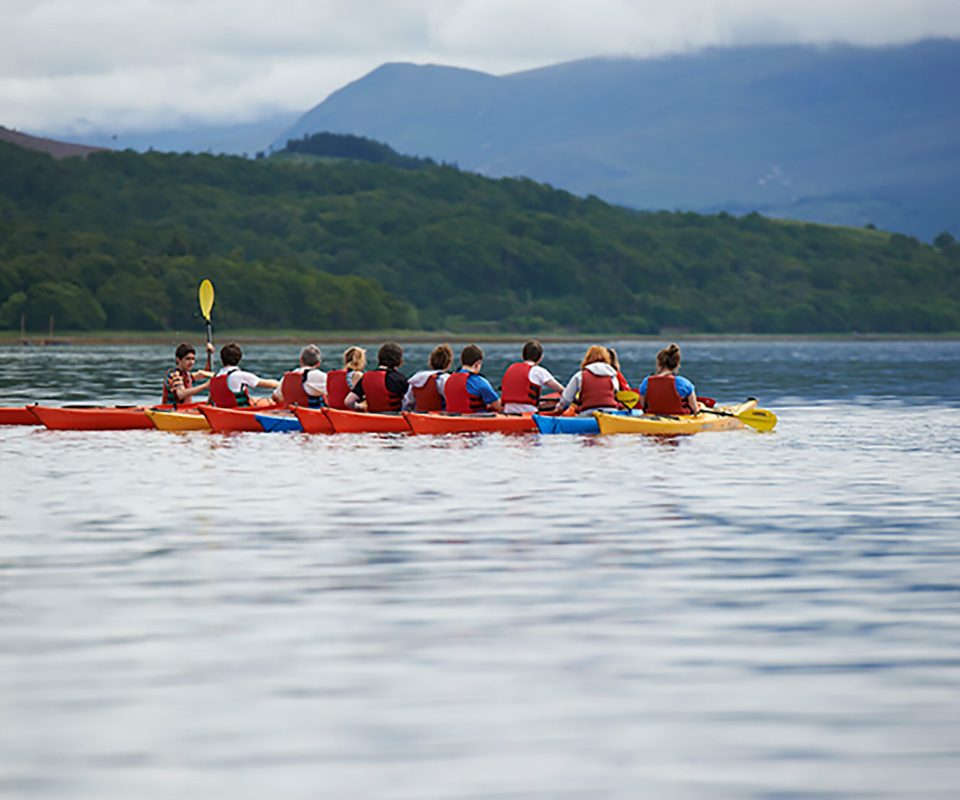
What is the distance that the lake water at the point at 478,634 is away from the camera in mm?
8445

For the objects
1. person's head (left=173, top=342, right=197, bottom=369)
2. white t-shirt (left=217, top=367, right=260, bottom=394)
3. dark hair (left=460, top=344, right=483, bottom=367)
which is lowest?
white t-shirt (left=217, top=367, right=260, bottom=394)

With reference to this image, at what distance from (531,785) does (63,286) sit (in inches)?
6594

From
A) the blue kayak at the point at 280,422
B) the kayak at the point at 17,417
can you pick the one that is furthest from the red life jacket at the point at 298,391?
the kayak at the point at 17,417

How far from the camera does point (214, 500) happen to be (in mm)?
20188

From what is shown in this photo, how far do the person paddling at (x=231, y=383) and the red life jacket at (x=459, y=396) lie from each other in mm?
2932

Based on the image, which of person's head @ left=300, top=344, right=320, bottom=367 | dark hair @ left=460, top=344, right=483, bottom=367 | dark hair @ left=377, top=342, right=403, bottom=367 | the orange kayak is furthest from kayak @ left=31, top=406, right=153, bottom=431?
dark hair @ left=460, top=344, right=483, bottom=367

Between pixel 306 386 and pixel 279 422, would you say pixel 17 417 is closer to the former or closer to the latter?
pixel 279 422

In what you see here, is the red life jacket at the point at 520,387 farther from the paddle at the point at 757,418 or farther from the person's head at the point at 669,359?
the paddle at the point at 757,418

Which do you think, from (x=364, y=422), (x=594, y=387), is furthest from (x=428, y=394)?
(x=594, y=387)

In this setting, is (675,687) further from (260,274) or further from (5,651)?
(260,274)

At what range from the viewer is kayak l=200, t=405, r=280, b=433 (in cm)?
2994

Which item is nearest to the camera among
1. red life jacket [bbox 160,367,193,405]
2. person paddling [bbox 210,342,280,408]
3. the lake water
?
the lake water

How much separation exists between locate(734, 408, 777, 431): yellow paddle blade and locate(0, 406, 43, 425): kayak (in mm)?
12584

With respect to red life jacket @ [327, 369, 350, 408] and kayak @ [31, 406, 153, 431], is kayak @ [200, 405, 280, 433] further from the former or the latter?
kayak @ [31, 406, 153, 431]
